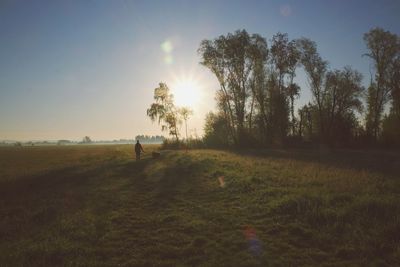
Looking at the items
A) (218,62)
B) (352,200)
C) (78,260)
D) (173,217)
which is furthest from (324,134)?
(78,260)

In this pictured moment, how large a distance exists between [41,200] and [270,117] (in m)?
45.0

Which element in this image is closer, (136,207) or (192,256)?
(192,256)

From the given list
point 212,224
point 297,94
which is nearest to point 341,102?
point 297,94

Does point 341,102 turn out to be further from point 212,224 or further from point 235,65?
point 212,224

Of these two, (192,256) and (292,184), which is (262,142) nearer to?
(292,184)

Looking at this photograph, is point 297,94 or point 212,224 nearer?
point 212,224

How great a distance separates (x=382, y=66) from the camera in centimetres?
4575

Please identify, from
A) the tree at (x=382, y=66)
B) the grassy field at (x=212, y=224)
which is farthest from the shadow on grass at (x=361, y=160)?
the tree at (x=382, y=66)

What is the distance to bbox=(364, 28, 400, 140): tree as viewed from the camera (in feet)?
146

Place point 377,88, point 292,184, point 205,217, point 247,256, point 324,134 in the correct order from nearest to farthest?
1. point 247,256
2. point 205,217
3. point 292,184
4. point 377,88
5. point 324,134

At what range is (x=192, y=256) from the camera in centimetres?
741

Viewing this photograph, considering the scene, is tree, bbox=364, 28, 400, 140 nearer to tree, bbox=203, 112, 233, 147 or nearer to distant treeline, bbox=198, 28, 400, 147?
distant treeline, bbox=198, 28, 400, 147

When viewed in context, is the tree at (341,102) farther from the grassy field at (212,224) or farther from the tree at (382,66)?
the grassy field at (212,224)

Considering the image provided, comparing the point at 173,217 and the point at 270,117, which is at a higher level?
the point at 270,117
